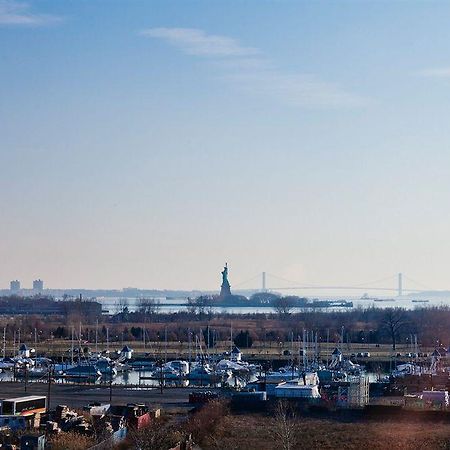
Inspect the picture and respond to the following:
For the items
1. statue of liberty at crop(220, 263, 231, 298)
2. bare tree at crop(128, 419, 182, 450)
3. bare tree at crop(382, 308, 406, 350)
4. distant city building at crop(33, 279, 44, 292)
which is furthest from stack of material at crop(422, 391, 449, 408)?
distant city building at crop(33, 279, 44, 292)

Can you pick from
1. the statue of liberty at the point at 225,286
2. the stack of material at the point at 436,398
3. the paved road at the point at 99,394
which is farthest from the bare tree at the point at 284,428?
the statue of liberty at the point at 225,286

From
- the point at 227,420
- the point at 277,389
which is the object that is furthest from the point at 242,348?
the point at 227,420

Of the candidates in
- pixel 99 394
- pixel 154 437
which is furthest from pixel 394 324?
pixel 154 437

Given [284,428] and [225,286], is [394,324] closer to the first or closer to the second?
[284,428]

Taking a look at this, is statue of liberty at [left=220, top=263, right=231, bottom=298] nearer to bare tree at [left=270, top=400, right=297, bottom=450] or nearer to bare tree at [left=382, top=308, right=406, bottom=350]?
bare tree at [left=382, top=308, right=406, bottom=350]

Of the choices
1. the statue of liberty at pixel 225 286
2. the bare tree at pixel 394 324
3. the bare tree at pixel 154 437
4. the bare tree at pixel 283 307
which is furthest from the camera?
the statue of liberty at pixel 225 286

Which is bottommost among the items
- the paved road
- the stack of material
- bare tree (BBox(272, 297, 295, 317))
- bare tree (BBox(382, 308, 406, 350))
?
the paved road

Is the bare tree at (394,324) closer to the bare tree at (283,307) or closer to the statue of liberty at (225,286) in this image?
the bare tree at (283,307)

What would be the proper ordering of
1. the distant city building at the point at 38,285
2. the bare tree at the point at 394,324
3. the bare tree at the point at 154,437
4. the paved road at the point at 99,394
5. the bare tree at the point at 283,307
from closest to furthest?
the bare tree at the point at 154,437 → the paved road at the point at 99,394 → the bare tree at the point at 394,324 → the bare tree at the point at 283,307 → the distant city building at the point at 38,285
